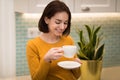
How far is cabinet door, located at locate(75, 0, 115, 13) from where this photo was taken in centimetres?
198

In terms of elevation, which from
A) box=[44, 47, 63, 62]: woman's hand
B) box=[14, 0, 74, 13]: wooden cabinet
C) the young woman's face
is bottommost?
box=[44, 47, 63, 62]: woman's hand

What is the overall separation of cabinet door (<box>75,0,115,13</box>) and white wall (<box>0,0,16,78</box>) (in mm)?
567

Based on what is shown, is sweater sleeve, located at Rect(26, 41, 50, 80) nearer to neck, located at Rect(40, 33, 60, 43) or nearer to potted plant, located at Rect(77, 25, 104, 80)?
neck, located at Rect(40, 33, 60, 43)

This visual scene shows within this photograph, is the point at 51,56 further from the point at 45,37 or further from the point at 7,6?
the point at 7,6

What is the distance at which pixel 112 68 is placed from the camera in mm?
2555

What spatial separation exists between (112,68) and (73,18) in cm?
68

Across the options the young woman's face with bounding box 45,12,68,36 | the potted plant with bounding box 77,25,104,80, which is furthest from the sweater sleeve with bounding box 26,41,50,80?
the potted plant with bounding box 77,25,104,80

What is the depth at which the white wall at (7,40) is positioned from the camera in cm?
205

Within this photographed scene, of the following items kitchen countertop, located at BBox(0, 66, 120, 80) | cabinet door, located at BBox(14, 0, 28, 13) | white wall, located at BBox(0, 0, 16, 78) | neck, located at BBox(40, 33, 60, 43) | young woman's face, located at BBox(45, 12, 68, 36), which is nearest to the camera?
young woman's face, located at BBox(45, 12, 68, 36)

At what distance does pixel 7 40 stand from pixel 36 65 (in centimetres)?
75

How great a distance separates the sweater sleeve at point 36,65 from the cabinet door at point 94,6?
65 cm

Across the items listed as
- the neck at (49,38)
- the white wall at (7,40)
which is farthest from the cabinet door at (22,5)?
the neck at (49,38)

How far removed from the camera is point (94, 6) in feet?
6.66

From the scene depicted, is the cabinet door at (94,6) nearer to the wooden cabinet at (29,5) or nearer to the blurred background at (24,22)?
the blurred background at (24,22)
